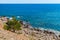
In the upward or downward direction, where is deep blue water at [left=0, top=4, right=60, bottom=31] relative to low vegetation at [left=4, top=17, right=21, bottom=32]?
downward

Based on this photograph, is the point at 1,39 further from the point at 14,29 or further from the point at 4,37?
the point at 14,29

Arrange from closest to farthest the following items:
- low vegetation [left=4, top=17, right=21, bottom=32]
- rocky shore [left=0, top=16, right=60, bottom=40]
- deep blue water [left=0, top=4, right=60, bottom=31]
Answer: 1. rocky shore [left=0, top=16, right=60, bottom=40]
2. low vegetation [left=4, top=17, right=21, bottom=32]
3. deep blue water [left=0, top=4, right=60, bottom=31]

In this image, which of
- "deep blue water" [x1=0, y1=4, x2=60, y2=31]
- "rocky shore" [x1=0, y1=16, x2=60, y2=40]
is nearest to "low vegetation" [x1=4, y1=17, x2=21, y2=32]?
"rocky shore" [x1=0, y1=16, x2=60, y2=40]

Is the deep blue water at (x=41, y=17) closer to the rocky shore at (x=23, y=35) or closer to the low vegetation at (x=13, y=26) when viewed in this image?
the rocky shore at (x=23, y=35)

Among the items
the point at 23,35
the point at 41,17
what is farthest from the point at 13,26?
the point at 41,17

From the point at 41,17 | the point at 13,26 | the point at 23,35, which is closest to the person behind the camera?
the point at 23,35

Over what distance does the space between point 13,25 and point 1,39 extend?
21.3 ft

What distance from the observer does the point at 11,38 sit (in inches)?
567

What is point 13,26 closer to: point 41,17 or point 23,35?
point 23,35

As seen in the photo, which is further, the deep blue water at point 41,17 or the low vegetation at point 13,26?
the deep blue water at point 41,17

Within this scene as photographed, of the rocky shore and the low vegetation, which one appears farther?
the low vegetation

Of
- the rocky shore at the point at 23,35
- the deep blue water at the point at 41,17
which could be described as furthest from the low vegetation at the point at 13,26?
the deep blue water at the point at 41,17

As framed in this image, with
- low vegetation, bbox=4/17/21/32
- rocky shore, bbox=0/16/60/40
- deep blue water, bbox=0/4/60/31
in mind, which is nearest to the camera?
rocky shore, bbox=0/16/60/40

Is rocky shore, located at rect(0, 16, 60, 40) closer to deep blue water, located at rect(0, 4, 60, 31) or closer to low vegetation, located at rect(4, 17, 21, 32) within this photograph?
low vegetation, located at rect(4, 17, 21, 32)
